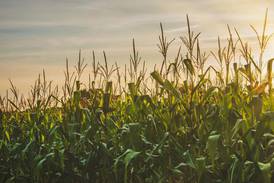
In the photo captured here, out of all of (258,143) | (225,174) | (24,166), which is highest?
(258,143)

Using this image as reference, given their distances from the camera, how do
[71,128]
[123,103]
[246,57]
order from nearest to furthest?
1. [246,57]
2. [71,128]
3. [123,103]

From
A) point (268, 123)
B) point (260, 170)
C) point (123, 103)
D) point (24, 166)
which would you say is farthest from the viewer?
point (123, 103)

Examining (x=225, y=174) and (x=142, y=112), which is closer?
(x=225, y=174)

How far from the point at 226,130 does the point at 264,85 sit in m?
0.71

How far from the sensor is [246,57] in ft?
15.3

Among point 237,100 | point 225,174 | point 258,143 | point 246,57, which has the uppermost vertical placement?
point 246,57

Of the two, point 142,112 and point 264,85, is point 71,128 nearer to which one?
point 142,112

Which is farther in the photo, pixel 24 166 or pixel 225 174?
pixel 24 166

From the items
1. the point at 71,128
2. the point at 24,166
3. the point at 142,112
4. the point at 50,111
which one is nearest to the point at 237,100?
the point at 142,112

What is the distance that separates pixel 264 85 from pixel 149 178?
54.2 inches

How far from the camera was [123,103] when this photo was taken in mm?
6234

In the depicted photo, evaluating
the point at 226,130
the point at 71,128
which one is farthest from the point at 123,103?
the point at 226,130

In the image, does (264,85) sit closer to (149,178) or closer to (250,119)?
(250,119)

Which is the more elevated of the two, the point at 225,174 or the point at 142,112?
the point at 142,112
